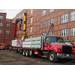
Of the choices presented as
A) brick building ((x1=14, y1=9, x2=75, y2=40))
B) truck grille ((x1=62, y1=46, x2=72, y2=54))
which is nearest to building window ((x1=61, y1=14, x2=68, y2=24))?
brick building ((x1=14, y1=9, x2=75, y2=40))

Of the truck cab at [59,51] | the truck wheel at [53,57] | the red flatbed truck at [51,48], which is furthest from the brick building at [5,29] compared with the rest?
the truck wheel at [53,57]

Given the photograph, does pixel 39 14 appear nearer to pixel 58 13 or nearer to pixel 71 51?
pixel 58 13

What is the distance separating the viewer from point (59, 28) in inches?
901

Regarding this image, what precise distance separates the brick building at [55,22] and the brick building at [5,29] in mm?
15529

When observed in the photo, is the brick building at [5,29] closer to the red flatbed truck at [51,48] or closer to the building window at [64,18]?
the building window at [64,18]

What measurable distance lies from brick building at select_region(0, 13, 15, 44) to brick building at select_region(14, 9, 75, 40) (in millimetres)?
15529

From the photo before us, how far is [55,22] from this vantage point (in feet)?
78.8

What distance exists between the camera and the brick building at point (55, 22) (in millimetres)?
20297

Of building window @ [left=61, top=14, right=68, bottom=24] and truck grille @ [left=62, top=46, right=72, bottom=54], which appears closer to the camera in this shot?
truck grille @ [left=62, top=46, right=72, bottom=54]

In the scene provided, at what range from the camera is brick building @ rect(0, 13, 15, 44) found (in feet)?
149

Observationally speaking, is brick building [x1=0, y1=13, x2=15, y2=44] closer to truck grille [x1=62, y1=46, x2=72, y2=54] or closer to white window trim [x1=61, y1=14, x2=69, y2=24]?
white window trim [x1=61, y1=14, x2=69, y2=24]

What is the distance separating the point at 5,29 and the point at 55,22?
29338 mm

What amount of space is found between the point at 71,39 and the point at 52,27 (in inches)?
256

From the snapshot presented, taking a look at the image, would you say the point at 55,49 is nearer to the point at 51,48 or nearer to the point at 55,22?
the point at 51,48
